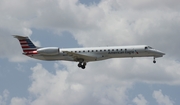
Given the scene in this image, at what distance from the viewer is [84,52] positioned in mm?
80562

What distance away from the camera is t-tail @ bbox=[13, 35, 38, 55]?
3287 inches

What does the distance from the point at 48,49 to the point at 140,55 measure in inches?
590

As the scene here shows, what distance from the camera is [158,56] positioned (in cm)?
7950

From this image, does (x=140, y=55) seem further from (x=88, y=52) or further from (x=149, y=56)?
(x=88, y=52)

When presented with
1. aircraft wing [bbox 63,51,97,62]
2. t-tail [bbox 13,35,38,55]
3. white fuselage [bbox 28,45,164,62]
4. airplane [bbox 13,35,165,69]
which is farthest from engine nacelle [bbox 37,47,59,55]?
t-tail [bbox 13,35,38,55]

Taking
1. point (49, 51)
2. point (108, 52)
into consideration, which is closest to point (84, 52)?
point (108, 52)

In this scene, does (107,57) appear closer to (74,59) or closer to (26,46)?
(74,59)

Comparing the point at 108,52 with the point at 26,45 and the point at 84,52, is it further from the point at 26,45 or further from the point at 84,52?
the point at 26,45

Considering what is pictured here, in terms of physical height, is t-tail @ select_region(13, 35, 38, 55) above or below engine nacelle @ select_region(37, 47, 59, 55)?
above

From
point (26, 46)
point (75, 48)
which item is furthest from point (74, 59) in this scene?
point (26, 46)

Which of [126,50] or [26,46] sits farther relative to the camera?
[26,46]

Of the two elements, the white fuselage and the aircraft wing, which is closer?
the white fuselage

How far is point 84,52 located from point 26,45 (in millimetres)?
10594

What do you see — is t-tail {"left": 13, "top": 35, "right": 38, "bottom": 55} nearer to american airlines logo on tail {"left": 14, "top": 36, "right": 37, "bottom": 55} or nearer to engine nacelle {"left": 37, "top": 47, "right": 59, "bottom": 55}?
american airlines logo on tail {"left": 14, "top": 36, "right": 37, "bottom": 55}
